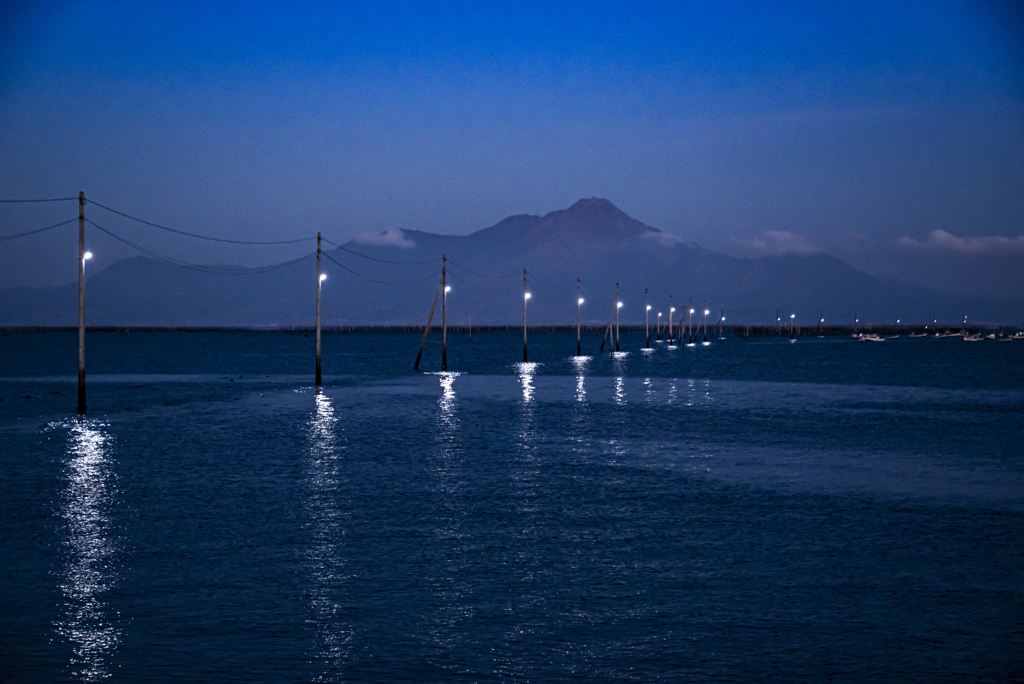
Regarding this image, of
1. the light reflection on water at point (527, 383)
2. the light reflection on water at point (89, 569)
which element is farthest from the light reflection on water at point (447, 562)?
the light reflection on water at point (527, 383)

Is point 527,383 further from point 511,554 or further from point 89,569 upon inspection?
point 89,569

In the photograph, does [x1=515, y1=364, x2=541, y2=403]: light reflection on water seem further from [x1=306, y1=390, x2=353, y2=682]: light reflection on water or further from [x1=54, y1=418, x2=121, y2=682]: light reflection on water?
[x1=54, y1=418, x2=121, y2=682]: light reflection on water

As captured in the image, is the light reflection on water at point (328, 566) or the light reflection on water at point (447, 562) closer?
the light reflection on water at point (328, 566)

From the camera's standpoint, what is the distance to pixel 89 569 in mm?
14039

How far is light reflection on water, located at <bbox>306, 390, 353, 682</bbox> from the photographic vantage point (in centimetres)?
1024

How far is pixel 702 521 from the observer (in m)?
18.3

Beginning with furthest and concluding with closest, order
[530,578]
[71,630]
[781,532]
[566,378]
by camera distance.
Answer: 1. [566,378]
2. [781,532]
3. [530,578]
4. [71,630]

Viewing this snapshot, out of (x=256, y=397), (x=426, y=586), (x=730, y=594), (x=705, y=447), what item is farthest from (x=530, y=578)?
(x=256, y=397)

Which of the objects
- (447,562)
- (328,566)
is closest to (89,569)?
(328,566)

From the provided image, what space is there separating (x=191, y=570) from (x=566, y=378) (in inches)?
2580

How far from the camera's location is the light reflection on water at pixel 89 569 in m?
10.2

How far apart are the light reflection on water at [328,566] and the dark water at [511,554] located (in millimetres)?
56

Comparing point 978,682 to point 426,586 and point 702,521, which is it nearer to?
point 426,586

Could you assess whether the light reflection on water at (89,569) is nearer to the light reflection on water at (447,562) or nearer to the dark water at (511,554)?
the dark water at (511,554)
